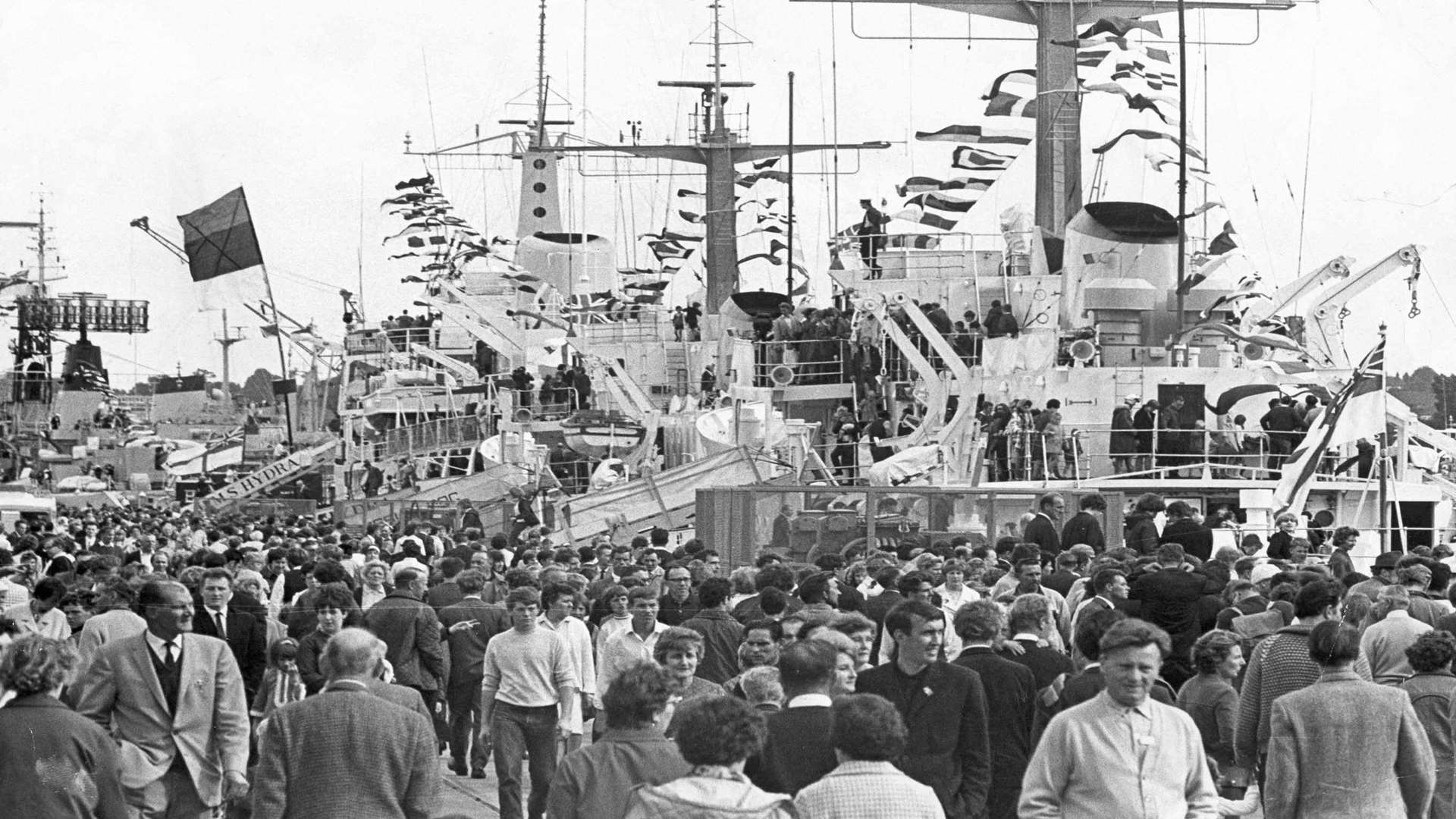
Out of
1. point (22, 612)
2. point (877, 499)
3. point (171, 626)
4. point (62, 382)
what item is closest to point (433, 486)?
point (877, 499)

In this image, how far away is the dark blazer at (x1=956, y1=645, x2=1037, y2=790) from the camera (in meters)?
9.18

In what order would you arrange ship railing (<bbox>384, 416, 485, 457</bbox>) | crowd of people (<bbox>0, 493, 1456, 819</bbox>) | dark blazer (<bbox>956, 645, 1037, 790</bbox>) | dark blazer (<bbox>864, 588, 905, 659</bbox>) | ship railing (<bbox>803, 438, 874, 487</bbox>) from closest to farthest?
1. crowd of people (<bbox>0, 493, 1456, 819</bbox>)
2. dark blazer (<bbox>956, 645, 1037, 790</bbox>)
3. dark blazer (<bbox>864, 588, 905, 659</bbox>)
4. ship railing (<bbox>803, 438, 874, 487</bbox>)
5. ship railing (<bbox>384, 416, 485, 457</bbox>)

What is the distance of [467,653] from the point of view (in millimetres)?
14227

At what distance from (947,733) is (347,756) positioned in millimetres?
2315

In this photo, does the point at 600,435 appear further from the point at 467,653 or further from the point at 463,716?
the point at 467,653

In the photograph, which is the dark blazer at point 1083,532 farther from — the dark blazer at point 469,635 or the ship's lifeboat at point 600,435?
the ship's lifeboat at point 600,435

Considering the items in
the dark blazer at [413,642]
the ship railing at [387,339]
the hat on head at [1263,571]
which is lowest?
the dark blazer at [413,642]

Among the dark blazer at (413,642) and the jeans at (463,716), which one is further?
the jeans at (463,716)

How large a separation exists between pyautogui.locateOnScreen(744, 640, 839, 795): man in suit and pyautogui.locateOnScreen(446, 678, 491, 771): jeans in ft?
21.4

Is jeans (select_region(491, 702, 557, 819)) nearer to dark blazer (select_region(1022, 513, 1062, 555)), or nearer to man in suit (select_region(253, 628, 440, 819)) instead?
man in suit (select_region(253, 628, 440, 819))

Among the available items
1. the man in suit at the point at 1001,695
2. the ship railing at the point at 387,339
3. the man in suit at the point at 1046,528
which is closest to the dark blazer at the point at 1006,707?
the man in suit at the point at 1001,695

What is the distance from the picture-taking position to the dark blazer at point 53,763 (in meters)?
7.35

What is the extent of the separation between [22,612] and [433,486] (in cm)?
2870

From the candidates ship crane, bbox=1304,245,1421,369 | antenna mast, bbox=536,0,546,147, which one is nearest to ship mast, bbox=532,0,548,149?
antenna mast, bbox=536,0,546,147
